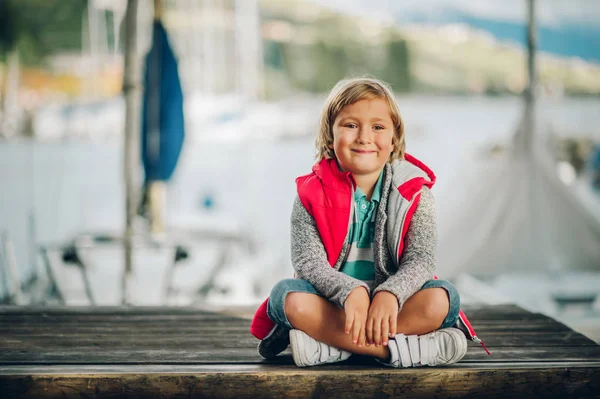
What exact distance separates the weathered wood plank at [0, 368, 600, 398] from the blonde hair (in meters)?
0.63

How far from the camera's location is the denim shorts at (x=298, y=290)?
6.16 ft

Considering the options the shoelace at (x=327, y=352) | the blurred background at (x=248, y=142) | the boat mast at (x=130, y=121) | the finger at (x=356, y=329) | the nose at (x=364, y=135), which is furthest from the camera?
the blurred background at (x=248, y=142)

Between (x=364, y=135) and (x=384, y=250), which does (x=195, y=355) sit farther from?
(x=364, y=135)

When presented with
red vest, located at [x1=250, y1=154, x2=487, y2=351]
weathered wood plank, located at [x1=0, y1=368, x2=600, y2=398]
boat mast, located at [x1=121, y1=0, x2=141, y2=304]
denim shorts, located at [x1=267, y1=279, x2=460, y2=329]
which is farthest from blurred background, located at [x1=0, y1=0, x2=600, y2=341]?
weathered wood plank, located at [x1=0, y1=368, x2=600, y2=398]

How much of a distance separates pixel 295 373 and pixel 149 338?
0.63 m

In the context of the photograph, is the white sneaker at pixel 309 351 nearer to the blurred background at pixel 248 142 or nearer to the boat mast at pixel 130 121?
the blurred background at pixel 248 142

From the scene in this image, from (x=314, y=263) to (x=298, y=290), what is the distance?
8 centimetres

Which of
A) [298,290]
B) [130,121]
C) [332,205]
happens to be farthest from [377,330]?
[130,121]

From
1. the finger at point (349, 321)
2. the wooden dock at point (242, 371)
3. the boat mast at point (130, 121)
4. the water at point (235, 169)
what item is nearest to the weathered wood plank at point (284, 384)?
the wooden dock at point (242, 371)

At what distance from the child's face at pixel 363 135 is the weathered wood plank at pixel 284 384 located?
1.82 ft

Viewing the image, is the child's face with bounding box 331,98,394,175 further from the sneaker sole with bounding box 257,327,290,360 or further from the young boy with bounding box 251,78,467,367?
the sneaker sole with bounding box 257,327,290,360

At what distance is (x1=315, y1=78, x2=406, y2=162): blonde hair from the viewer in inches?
78.1

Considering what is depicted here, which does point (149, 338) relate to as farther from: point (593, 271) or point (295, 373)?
point (593, 271)

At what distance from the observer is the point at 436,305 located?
185 cm
